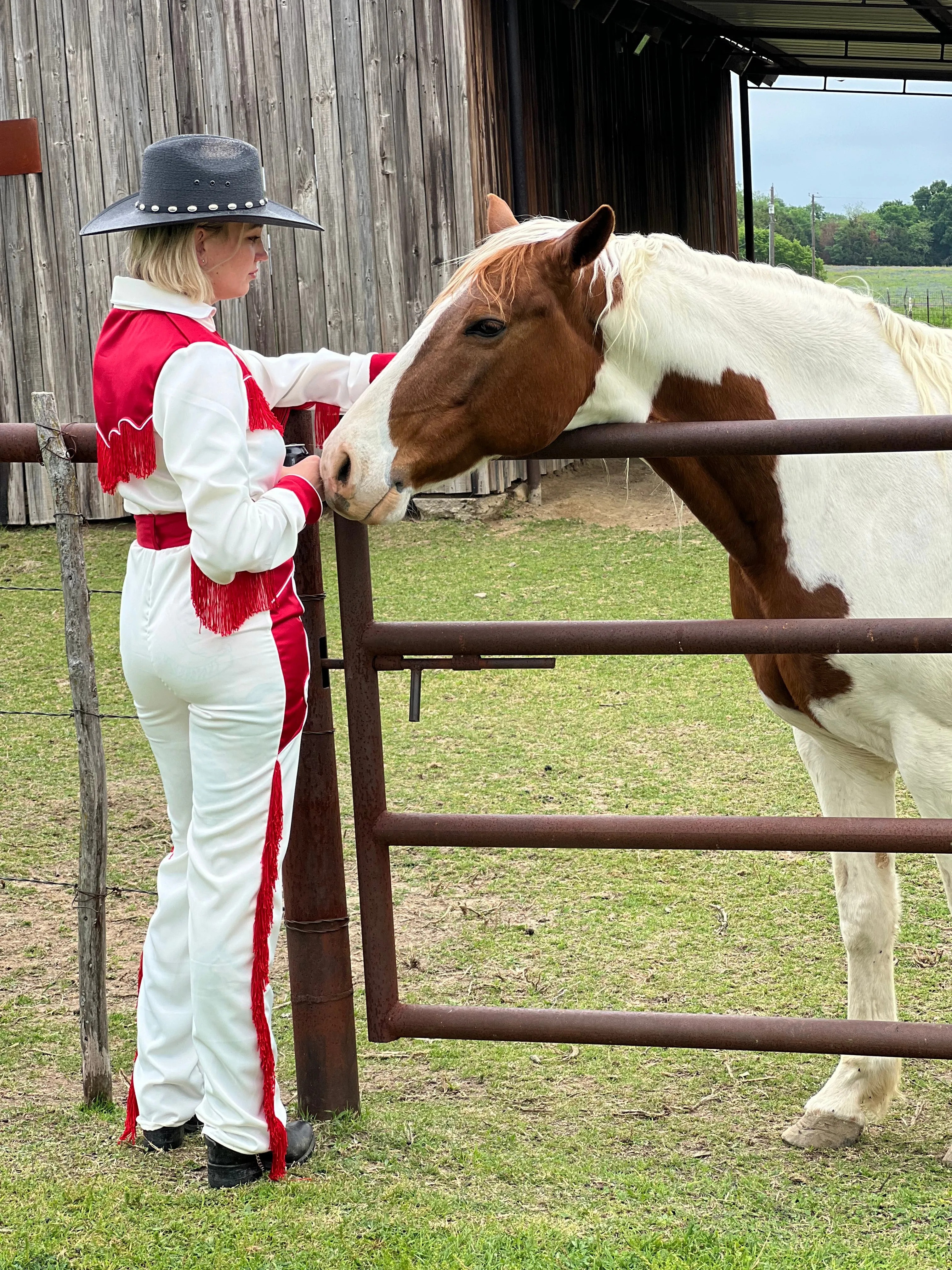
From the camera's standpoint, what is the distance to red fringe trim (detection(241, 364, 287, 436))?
2242mm

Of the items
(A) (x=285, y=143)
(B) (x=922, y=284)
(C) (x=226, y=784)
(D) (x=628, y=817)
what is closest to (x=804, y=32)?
(B) (x=922, y=284)

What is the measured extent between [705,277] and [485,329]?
0.54m

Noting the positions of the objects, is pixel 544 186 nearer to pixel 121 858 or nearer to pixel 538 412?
pixel 121 858

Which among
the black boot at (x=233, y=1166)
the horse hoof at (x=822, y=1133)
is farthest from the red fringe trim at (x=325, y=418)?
the horse hoof at (x=822, y=1133)

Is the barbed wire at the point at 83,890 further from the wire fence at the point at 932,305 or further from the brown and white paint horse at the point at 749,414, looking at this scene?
the wire fence at the point at 932,305

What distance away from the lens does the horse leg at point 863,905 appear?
2.80m

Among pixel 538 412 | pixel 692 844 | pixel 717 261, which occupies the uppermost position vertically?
pixel 717 261

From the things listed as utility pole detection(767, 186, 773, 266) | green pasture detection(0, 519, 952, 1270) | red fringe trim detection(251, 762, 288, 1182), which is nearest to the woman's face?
red fringe trim detection(251, 762, 288, 1182)

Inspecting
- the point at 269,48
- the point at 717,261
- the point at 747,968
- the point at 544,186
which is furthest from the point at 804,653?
the point at 544,186

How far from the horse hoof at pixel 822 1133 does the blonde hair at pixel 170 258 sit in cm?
208

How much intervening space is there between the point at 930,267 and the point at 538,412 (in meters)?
18.2

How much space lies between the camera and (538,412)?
2.38 meters

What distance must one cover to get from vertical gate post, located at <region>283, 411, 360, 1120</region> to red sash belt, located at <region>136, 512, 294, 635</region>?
9.4 inches

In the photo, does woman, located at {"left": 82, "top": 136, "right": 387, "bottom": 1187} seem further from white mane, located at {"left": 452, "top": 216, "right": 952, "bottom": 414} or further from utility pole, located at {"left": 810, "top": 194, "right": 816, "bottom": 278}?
utility pole, located at {"left": 810, "top": 194, "right": 816, "bottom": 278}
